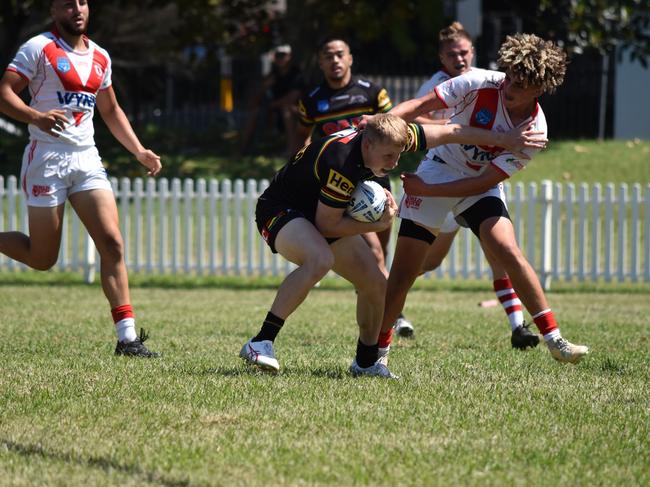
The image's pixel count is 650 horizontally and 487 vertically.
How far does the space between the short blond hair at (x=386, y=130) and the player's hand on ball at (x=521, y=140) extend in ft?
2.87

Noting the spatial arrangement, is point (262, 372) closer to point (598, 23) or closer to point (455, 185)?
point (455, 185)

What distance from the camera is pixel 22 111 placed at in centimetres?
674

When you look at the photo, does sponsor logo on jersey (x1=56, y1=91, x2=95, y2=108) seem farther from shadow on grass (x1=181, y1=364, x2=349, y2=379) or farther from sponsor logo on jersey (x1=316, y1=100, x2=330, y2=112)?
sponsor logo on jersey (x1=316, y1=100, x2=330, y2=112)

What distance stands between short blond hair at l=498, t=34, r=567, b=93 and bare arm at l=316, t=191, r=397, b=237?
1.07 meters

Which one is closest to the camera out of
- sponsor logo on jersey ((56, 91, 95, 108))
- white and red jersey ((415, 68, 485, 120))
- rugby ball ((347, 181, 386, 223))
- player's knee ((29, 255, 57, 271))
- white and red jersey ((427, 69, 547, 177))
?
rugby ball ((347, 181, 386, 223))

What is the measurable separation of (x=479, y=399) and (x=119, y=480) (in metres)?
2.23

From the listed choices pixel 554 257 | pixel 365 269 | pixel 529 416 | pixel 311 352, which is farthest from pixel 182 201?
pixel 529 416

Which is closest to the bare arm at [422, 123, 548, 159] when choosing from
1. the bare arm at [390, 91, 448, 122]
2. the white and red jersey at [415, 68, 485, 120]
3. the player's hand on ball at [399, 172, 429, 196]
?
the bare arm at [390, 91, 448, 122]

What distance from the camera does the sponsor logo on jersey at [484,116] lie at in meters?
6.70

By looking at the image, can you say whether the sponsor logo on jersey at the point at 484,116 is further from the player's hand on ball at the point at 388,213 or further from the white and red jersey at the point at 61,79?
the white and red jersey at the point at 61,79

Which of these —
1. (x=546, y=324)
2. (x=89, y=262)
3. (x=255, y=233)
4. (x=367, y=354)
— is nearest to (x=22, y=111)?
(x=367, y=354)

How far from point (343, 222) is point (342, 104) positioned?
3.19 m

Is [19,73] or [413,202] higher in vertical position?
[19,73]

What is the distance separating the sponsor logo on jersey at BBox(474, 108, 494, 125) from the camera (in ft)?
22.0
